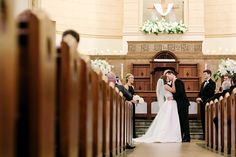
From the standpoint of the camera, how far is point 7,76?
1479 millimetres

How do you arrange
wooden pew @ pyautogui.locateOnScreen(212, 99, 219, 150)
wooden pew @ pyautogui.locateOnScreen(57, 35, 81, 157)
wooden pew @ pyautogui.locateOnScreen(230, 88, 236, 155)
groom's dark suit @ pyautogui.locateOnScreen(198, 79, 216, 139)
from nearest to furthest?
wooden pew @ pyautogui.locateOnScreen(57, 35, 81, 157) < wooden pew @ pyautogui.locateOnScreen(230, 88, 236, 155) < wooden pew @ pyautogui.locateOnScreen(212, 99, 219, 150) < groom's dark suit @ pyautogui.locateOnScreen(198, 79, 216, 139)

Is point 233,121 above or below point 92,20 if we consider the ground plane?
below

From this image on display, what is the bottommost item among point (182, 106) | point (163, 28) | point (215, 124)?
point (215, 124)

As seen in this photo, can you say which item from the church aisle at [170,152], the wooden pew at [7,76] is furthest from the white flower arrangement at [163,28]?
the wooden pew at [7,76]

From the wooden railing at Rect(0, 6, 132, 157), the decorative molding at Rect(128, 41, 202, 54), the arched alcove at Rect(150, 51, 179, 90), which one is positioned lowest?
the wooden railing at Rect(0, 6, 132, 157)

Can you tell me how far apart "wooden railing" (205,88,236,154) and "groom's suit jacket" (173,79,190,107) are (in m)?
1.91

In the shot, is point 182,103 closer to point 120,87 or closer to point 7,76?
point 120,87

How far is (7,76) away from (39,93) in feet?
1.36

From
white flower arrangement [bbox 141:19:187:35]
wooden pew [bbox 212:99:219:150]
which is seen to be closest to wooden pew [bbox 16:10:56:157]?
wooden pew [bbox 212:99:219:150]

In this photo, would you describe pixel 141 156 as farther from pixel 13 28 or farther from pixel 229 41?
pixel 229 41

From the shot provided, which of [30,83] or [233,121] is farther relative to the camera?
[233,121]

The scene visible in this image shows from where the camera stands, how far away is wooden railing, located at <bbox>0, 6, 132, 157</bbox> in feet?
4.91

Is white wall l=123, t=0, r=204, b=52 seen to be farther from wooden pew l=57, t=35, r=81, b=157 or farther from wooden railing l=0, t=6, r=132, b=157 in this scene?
wooden pew l=57, t=35, r=81, b=157

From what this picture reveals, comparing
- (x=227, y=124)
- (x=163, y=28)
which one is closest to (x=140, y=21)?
(x=163, y=28)
